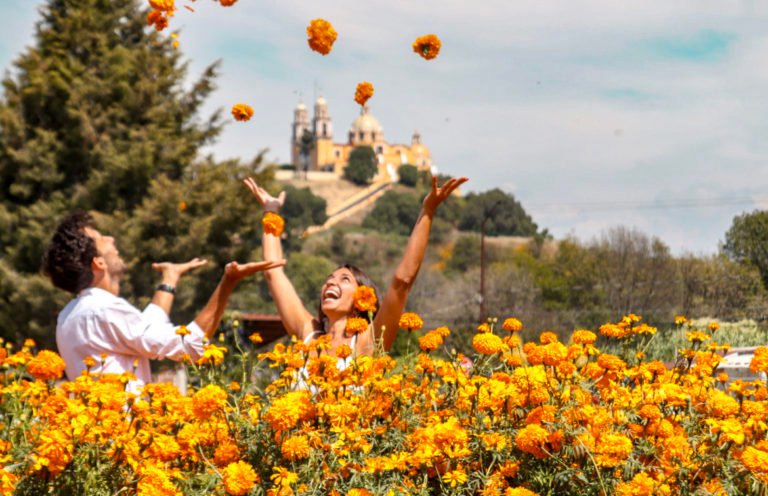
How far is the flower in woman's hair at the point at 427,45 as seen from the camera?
386 cm

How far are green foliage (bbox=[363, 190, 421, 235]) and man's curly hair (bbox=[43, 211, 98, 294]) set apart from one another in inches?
3785

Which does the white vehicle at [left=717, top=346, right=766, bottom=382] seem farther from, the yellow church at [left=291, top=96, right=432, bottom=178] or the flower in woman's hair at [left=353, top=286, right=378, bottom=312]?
the yellow church at [left=291, top=96, right=432, bottom=178]

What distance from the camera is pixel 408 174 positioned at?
125m

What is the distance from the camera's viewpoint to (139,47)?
21781mm

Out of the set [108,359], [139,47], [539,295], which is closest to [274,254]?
[108,359]

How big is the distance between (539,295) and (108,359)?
33215 mm

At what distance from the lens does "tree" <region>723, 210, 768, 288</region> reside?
7945mm

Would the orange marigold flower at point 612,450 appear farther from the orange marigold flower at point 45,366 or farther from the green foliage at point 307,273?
the green foliage at point 307,273

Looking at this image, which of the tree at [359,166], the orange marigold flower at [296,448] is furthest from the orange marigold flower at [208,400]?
the tree at [359,166]

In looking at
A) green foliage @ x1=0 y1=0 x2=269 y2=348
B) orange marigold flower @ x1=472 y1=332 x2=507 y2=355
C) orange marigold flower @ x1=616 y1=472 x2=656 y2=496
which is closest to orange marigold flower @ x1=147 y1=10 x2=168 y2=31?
orange marigold flower @ x1=472 y1=332 x2=507 y2=355

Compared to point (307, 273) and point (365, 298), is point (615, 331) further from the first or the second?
point (307, 273)

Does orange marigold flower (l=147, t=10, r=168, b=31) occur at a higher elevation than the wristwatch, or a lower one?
higher

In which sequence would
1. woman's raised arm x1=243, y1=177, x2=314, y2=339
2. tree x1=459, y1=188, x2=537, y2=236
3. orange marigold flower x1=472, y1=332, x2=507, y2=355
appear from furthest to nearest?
tree x1=459, y1=188, x2=537, y2=236, woman's raised arm x1=243, y1=177, x2=314, y2=339, orange marigold flower x1=472, y1=332, x2=507, y2=355

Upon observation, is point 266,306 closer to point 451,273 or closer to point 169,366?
point 451,273
